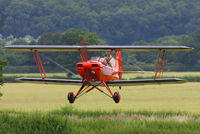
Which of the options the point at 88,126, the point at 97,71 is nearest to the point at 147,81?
the point at 97,71

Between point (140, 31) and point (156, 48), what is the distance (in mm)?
163035

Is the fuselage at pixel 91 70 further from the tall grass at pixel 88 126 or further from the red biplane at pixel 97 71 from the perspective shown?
the tall grass at pixel 88 126

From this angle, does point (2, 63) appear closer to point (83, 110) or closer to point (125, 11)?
point (83, 110)

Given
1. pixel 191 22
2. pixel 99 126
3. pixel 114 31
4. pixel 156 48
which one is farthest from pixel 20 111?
pixel 191 22

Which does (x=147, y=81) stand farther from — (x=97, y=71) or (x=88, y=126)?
(x=88, y=126)

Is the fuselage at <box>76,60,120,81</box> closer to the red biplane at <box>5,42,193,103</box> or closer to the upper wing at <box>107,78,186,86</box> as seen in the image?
the red biplane at <box>5,42,193,103</box>

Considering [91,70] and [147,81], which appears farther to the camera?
[147,81]

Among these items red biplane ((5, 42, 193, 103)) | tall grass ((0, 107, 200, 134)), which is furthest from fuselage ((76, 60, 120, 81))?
tall grass ((0, 107, 200, 134))

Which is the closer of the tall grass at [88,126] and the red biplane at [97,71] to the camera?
the tall grass at [88,126]

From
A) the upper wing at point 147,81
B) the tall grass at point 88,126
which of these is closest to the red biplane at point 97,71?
the upper wing at point 147,81

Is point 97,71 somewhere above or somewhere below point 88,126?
above

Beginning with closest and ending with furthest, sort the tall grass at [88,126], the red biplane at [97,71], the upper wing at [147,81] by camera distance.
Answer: the tall grass at [88,126] < the upper wing at [147,81] < the red biplane at [97,71]

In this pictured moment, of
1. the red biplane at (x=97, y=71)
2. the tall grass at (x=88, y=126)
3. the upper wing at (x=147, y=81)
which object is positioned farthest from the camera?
the red biplane at (x=97, y=71)

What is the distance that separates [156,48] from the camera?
19.7m
